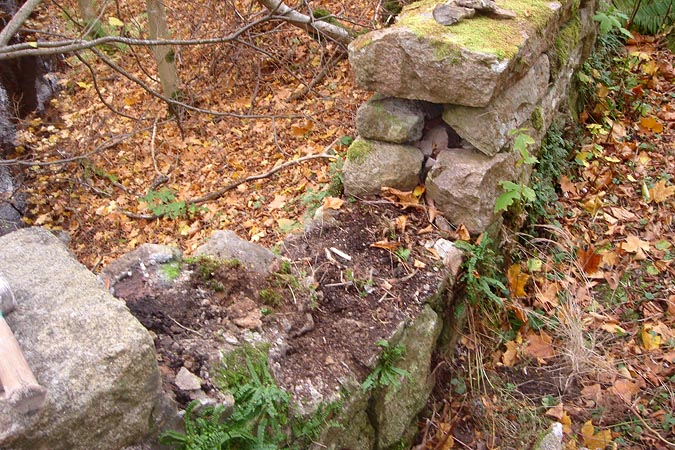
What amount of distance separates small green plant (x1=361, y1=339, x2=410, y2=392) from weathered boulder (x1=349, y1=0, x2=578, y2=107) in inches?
56.9

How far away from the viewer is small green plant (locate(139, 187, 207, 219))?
551 cm

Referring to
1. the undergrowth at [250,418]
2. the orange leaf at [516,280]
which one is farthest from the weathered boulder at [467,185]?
the undergrowth at [250,418]

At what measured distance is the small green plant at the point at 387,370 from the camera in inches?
107

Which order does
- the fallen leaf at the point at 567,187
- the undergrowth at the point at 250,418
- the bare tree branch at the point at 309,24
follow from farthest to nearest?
the bare tree branch at the point at 309,24
the fallen leaf at the point at 567,187
the undergrowth at the point at 250,418

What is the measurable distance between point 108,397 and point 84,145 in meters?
5.52

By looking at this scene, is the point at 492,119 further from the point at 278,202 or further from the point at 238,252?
the point at 278,202

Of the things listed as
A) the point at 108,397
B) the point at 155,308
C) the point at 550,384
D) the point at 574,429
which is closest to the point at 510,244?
the point at 550,384

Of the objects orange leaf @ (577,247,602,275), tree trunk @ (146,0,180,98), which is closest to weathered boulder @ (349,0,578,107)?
orange leaf @ (577,247,602,275)

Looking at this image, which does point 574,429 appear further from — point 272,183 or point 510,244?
point 272,183

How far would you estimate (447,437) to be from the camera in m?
3.06

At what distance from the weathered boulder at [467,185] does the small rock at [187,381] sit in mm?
1859

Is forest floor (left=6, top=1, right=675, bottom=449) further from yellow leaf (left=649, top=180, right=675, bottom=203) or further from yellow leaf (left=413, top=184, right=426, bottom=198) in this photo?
yellow leaf (left=413, top=184, right=426, bottom=198)

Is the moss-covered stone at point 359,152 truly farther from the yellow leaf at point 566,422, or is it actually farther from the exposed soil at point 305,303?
the yellow leaf at point 566,422

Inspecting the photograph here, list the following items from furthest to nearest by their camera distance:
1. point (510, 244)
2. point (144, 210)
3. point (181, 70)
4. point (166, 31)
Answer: point (181, 70) → point (166, 31) → point (144, 210) → point (510, 244)
